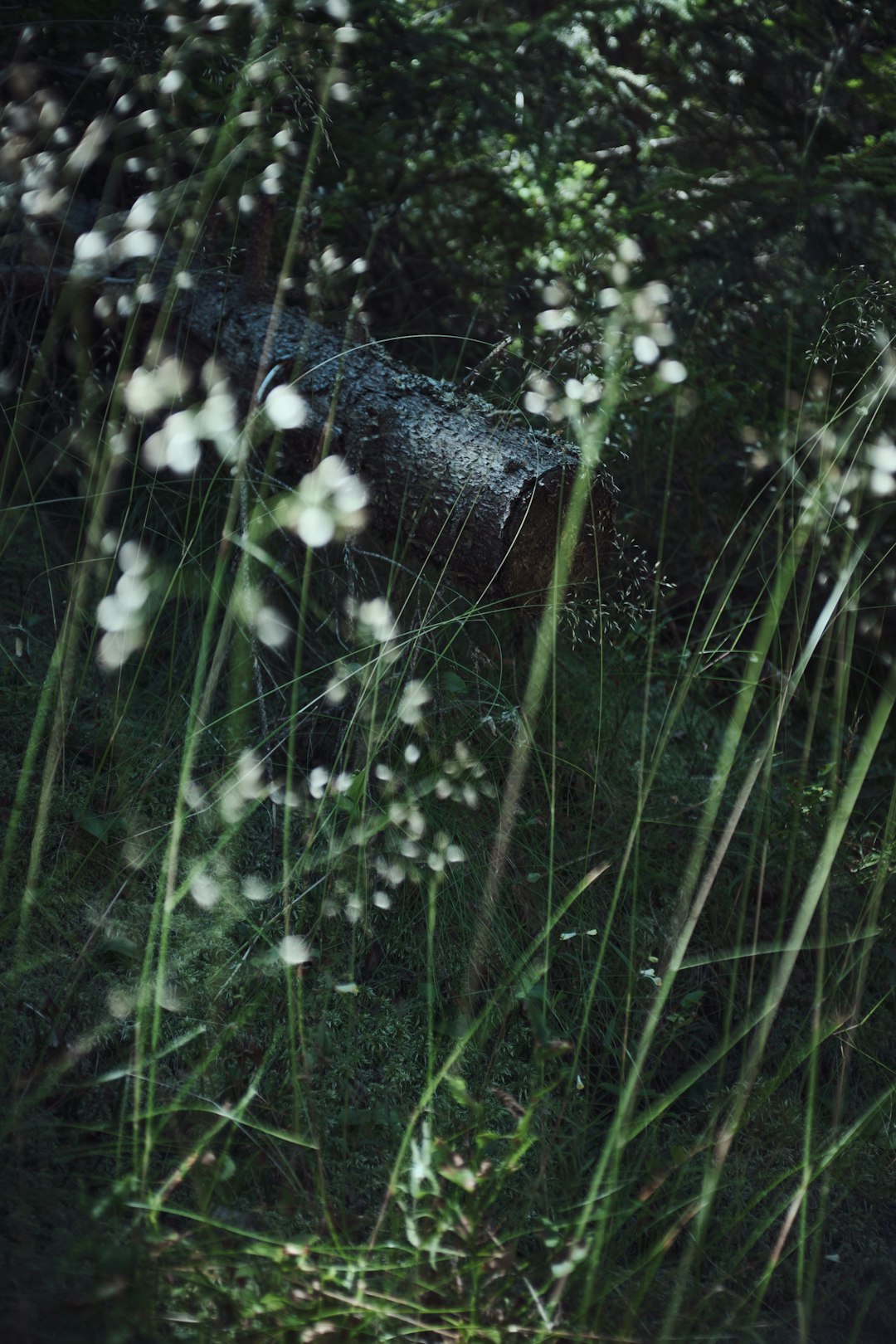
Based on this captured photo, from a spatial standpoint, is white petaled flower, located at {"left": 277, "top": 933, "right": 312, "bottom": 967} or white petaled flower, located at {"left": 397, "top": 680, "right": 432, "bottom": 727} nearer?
white petaled flower, located at {"left": 277, "top": 933, "right": 312, "bottom": 967}

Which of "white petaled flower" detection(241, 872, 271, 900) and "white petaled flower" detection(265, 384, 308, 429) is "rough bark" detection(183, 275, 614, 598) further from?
"white petaled flower" detection(241, 872, 271, 900)

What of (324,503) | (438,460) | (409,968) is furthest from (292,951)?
(438,460)

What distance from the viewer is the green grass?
1.14 m

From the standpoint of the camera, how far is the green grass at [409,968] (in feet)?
3.75

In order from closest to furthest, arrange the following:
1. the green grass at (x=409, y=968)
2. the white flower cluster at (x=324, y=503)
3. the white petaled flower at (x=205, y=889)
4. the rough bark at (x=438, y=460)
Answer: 1. the green grass at (x=409, y=968)
2. the white flower cluster at (x=324, y=503)
3. the white petaled flower at (x=205, y=889)
4. the rough bark at (x=438, y=460)

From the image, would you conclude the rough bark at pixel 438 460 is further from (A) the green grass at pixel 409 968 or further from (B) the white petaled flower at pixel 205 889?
(B) the white petaled flower at pixel 205 889

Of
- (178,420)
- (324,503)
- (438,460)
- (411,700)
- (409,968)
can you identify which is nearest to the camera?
(178,420)

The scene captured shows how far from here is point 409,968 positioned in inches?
65.0

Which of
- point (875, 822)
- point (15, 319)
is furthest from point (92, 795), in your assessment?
point (875, 822)

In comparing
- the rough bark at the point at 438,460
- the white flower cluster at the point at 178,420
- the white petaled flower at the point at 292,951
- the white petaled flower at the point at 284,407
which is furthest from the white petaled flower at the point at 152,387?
the white petaled flower at the point at 292,951

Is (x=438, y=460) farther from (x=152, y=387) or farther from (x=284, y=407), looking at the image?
(x=152, y=387)

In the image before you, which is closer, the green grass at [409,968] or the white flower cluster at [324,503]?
the green grass at [409,968]

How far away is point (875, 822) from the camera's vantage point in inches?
85.7

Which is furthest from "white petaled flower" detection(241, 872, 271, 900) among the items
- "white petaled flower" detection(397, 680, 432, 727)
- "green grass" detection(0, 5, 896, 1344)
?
"white petaled flower" detection(397, 680, 432, 727)
